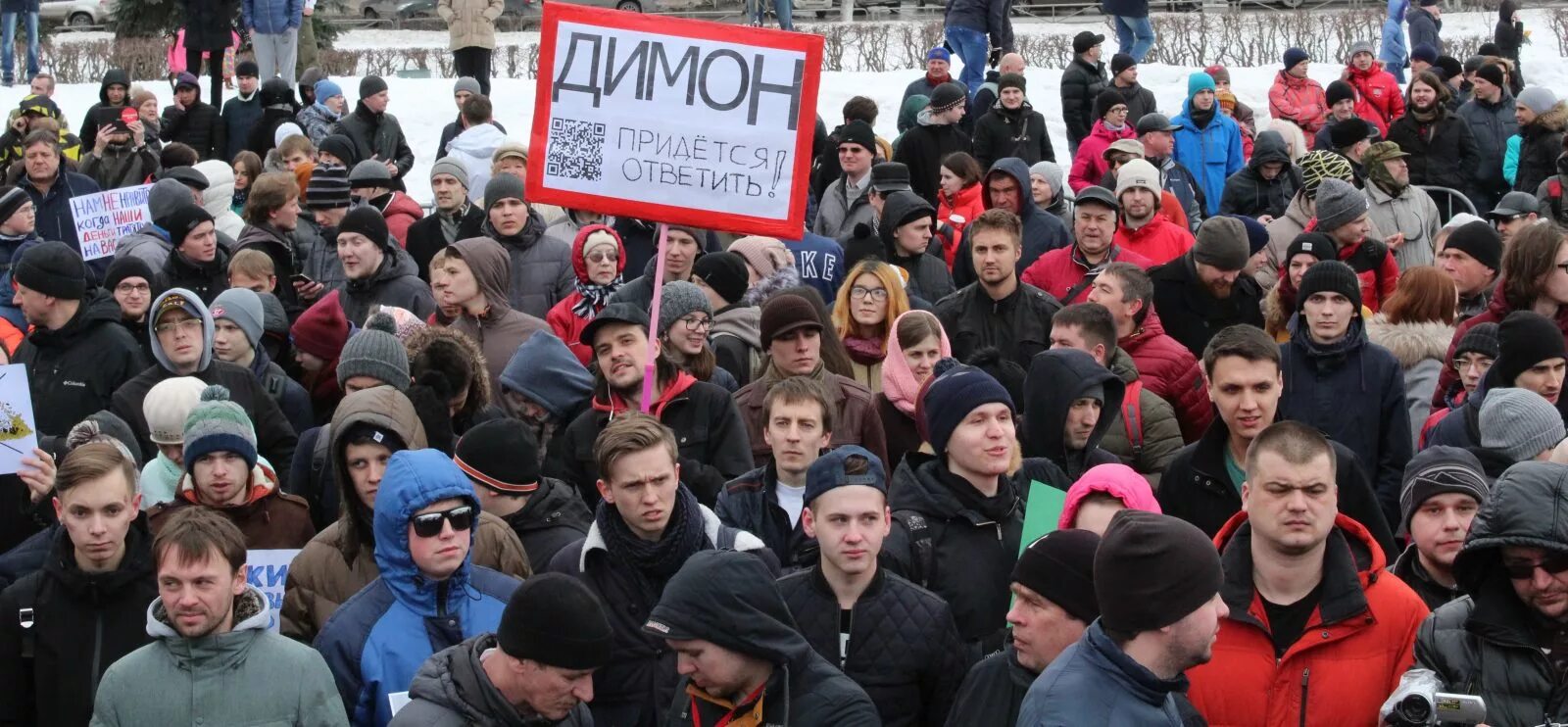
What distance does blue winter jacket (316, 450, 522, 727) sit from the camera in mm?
5293

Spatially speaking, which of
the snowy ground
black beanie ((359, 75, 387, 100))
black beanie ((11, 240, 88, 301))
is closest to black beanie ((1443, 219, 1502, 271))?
black beanie ((11, 240, 88, 301))

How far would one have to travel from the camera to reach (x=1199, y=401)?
26.8 ft

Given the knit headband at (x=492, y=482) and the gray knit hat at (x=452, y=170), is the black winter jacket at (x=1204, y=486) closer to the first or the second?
the knit headband at (x=492, y=482)

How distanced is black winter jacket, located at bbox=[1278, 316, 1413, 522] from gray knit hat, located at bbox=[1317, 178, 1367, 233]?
2.71m

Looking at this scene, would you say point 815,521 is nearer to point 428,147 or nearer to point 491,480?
point 491,480

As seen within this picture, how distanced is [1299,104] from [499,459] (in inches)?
498

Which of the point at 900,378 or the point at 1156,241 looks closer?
the point at 900,378

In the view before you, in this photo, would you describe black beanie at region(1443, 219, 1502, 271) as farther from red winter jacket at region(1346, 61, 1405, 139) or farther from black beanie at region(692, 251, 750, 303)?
red winter jacket at region(1346, 61, 1405, 139)

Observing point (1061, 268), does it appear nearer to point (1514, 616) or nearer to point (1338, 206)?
point (1338, 206)

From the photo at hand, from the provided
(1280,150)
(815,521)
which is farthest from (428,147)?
(815,521)

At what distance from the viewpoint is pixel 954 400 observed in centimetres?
590

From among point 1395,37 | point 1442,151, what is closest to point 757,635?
point 1442,151

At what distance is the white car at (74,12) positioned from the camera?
36.6 m

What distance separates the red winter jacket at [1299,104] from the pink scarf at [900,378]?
10.5 meters
